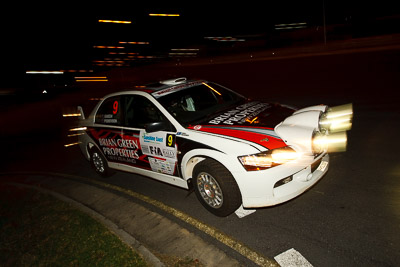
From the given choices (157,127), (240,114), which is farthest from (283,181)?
(157,127)

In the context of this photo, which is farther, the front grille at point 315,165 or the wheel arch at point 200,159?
the front grille at point 315,165

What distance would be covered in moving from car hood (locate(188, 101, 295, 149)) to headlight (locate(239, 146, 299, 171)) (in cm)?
9

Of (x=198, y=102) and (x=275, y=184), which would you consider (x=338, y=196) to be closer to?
(x=275, y=184)

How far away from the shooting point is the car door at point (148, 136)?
4.08m

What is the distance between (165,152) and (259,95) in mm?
8429

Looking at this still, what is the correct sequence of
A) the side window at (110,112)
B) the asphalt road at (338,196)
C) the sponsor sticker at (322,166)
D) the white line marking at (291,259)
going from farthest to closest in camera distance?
the side window at (110,112) < the sponsor sticker at (322,166) < the asphalt road at (338,196) < the white line marking at (291,259)

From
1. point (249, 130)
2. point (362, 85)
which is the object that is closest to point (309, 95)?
point (362, 85)

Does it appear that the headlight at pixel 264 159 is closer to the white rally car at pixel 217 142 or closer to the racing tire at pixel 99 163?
the white rally car at pixel 217 142

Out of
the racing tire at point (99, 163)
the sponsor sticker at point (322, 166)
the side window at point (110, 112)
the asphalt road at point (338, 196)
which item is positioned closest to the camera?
the asphalt road at point (338, 196)

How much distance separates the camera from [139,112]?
186 inches

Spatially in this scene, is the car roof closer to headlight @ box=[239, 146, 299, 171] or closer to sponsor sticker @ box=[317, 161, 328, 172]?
headlight @ box=[239, 146, 299, 171]

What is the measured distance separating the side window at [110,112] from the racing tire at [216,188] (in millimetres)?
1984

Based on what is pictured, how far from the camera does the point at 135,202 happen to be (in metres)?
4.74

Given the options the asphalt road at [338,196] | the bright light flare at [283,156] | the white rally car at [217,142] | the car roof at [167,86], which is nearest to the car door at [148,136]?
the white rally car at [217,142]
